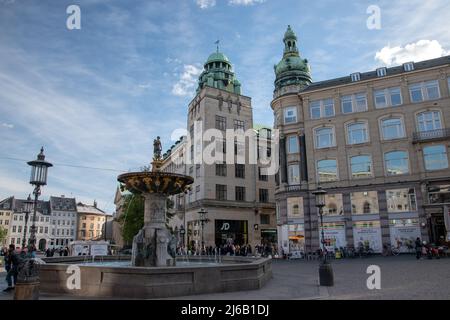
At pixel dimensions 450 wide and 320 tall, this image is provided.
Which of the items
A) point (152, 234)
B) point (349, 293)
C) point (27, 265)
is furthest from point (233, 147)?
point (27, 265)

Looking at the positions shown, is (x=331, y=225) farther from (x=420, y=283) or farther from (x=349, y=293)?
(x=349, y=293)

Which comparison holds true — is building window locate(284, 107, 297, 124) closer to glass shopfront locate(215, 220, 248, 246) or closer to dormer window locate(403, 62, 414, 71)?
dormer window locate(403, 62, 414, 71)

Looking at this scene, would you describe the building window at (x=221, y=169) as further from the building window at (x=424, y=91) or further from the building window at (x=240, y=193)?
the building window at (x=424, y=91)

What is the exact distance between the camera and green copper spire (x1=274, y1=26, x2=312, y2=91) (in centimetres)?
4581

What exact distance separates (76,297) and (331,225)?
3147 centimetres

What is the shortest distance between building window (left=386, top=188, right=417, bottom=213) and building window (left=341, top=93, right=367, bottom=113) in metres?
9.74

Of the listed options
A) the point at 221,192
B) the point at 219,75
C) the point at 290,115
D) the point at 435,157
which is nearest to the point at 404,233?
the point at 435,157

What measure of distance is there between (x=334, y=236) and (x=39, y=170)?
32328 mm

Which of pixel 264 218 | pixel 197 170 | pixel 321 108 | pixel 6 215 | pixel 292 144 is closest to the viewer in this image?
pixel 321 108

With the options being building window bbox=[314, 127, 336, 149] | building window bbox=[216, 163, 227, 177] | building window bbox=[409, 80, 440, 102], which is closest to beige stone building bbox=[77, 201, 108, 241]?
building window bbox=[216, 163, 227, 177]

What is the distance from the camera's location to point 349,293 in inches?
456

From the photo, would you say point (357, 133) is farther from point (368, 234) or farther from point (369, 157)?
point (368, 234)

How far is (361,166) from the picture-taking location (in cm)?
3806

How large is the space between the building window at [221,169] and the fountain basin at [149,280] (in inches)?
1499
